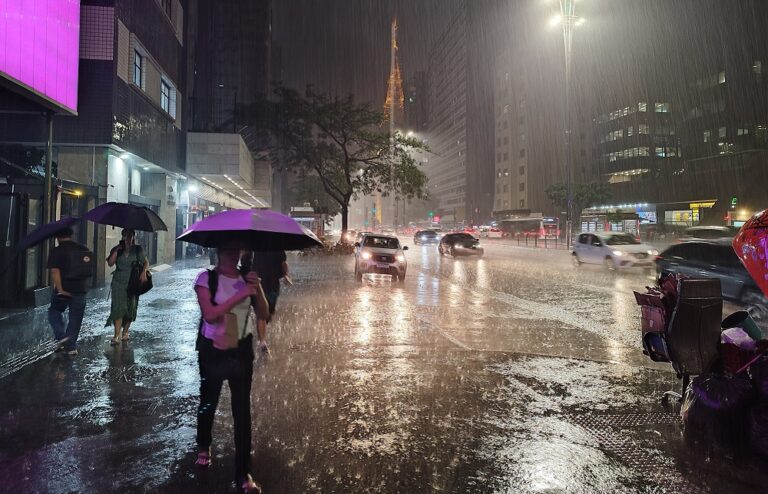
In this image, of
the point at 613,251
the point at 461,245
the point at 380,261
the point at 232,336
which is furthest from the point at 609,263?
the point at 232,336

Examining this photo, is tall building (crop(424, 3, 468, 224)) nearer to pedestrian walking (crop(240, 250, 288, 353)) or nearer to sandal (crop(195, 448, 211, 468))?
pedestrian walking (crop(240, 250, 288, 353))

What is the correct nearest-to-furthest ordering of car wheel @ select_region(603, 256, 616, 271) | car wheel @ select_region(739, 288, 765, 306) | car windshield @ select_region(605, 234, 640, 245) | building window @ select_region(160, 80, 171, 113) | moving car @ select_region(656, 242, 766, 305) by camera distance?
car wheel @ select_region(739, 288, 765, 306)
moving car @ select_region(656, 242, 766, 305)
building window @ select_region(160, 80, 171, 113)
car wheel @ select_region(603, 256, 616, 271)
car windshield @ select_region(605, 234, 640, 245)

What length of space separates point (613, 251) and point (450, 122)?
148196mm

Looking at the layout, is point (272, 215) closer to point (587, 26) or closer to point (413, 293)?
point (413, 293)

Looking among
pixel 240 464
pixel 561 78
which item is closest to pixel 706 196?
pixel 561 78

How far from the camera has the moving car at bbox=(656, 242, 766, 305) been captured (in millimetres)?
10523

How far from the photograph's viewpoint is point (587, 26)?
85125 millimetres

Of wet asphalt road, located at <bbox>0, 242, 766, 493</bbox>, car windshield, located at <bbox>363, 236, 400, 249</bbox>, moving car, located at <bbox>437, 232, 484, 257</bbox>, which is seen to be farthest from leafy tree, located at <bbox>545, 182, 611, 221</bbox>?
wet asphalt road, located at <bbox>0, 242, 766, 493</bbox>

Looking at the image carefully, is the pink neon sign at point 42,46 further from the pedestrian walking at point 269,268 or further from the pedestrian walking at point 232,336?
the pedestrian walking at point 232,336

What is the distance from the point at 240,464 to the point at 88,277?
492 cm

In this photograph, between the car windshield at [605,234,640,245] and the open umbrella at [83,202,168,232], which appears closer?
the open umbrella at [83,202,168,232]

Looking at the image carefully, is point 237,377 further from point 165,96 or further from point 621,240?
point 621,240

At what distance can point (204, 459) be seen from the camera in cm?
379

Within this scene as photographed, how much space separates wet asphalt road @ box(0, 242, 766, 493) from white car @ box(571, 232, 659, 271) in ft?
39.1
